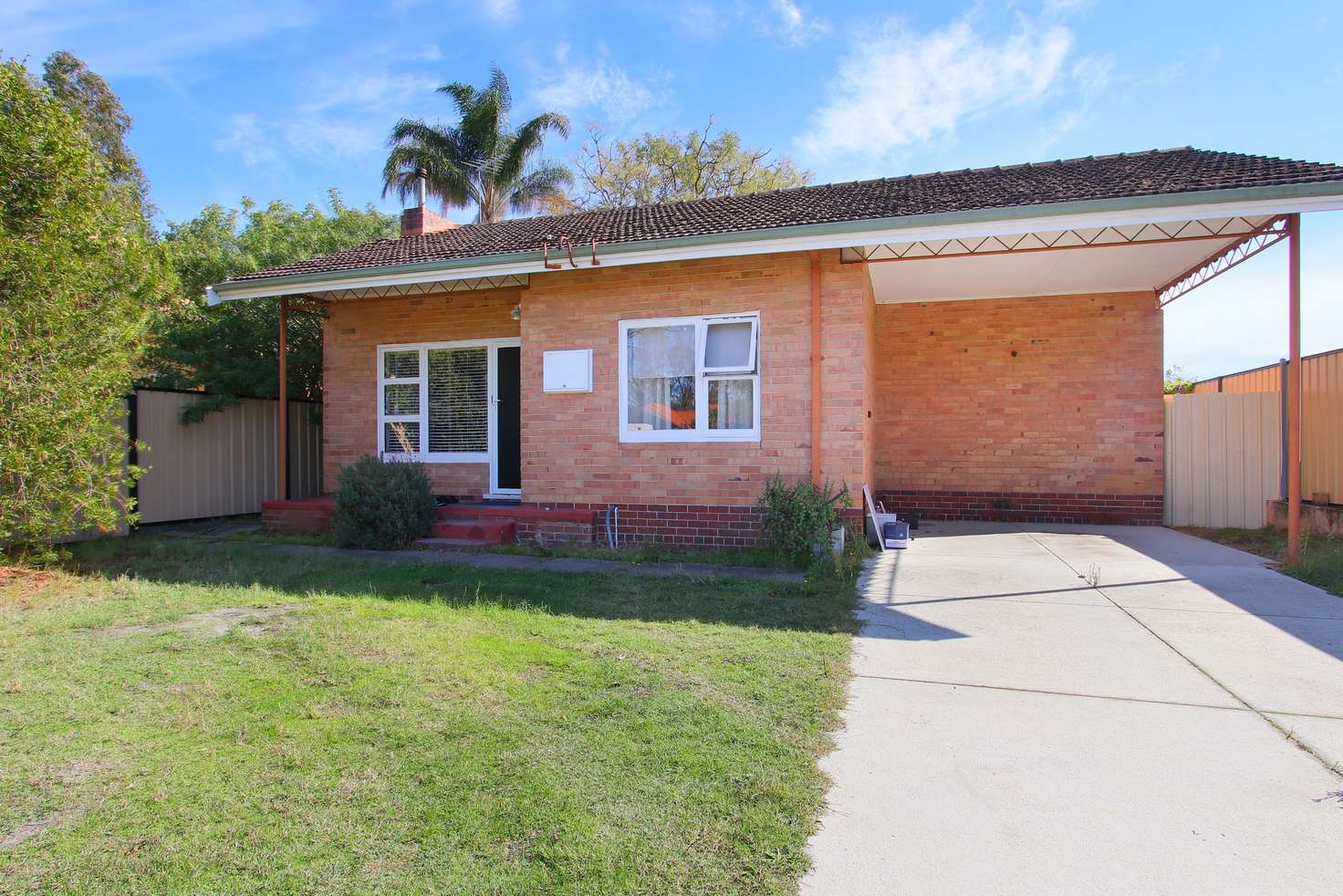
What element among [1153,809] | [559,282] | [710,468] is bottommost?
[1153,809]

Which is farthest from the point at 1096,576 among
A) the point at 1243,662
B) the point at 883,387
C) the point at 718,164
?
the point at 718,164

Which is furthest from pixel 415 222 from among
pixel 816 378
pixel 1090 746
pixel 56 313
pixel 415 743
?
pixel 1090 746

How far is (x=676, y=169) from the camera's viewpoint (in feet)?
93.1

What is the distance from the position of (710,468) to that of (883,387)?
482 cm

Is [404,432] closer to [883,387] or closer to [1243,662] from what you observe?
[883,387]

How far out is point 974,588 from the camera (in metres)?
6.31

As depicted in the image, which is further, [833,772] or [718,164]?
[718,164]

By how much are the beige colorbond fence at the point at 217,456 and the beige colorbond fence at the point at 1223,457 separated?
13.9m

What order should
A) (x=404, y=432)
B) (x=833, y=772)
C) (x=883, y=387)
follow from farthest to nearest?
(x=883, y=387) → (x=404, y=432) → (x=833, y=772)

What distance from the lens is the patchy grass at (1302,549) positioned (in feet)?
21.3

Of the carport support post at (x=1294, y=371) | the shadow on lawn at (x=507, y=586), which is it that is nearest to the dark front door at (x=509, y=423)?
the shadow on lawn at (x=507, y=586)

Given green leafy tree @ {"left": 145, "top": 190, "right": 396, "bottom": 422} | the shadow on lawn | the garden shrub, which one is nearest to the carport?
the garden shrub

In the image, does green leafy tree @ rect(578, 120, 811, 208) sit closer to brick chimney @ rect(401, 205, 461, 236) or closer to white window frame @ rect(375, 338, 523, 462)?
brick chimney @ rect(401, 205, 461, 236)

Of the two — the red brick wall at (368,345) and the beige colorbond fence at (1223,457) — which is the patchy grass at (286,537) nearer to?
the red brick wall at (368,345)
